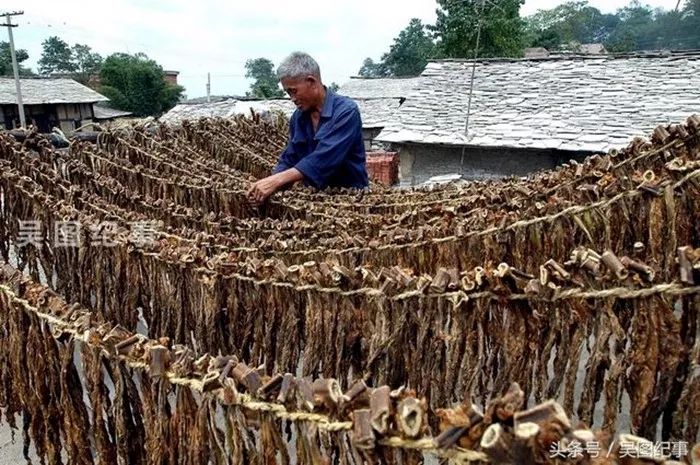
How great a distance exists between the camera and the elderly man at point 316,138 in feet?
13.1

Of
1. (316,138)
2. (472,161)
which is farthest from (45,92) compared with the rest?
(316,138)

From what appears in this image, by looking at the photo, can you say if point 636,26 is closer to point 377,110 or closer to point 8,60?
point 377,110

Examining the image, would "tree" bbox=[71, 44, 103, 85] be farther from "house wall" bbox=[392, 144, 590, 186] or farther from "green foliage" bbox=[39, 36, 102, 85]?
"house wall" bbox=[392, 144, 590, 186]

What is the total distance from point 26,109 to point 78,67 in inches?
1367

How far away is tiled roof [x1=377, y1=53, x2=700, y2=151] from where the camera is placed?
10.5 m

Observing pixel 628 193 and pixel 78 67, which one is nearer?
pixel 628 193

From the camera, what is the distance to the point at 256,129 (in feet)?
21.9

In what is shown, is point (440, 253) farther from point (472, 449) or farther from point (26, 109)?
point (26, 109)

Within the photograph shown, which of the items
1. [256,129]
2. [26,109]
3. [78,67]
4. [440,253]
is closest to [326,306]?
[440,253]

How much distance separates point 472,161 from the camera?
1132cm

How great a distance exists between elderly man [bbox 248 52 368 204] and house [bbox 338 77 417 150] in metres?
15.9

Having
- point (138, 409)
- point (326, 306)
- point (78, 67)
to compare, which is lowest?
point (138, 409)

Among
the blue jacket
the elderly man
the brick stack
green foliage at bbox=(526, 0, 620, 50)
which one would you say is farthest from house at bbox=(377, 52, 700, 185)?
green foliage at bbox=(526, 0, 620, 50)

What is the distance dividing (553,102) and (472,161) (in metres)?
2.47
